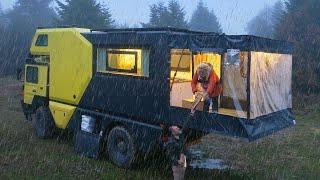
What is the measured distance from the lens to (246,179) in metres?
11.4

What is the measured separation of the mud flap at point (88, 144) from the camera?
13.1 m

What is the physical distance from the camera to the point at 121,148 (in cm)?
1247

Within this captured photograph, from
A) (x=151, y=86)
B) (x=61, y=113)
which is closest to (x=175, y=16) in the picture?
(x=61, y=113)

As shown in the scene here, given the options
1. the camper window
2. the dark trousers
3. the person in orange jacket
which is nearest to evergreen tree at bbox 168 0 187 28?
the camper window

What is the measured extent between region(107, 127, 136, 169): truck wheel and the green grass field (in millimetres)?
282

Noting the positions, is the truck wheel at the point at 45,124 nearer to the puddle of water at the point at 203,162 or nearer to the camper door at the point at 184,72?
the puddle of water at the point at 203,162

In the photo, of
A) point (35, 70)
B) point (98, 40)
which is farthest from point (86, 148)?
point (35, 70)

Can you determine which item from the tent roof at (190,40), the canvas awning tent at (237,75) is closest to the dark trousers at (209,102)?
the canvas awning tent at (237,75)

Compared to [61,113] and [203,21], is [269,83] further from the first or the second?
[203,21]

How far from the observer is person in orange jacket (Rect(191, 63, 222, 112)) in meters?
10.8

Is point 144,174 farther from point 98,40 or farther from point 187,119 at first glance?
point 98,40

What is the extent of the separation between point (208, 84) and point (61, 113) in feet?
19.1

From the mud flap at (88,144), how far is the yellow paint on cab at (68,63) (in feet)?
3.69

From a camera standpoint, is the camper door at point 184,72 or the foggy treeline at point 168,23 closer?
the camper door at point 184,72
